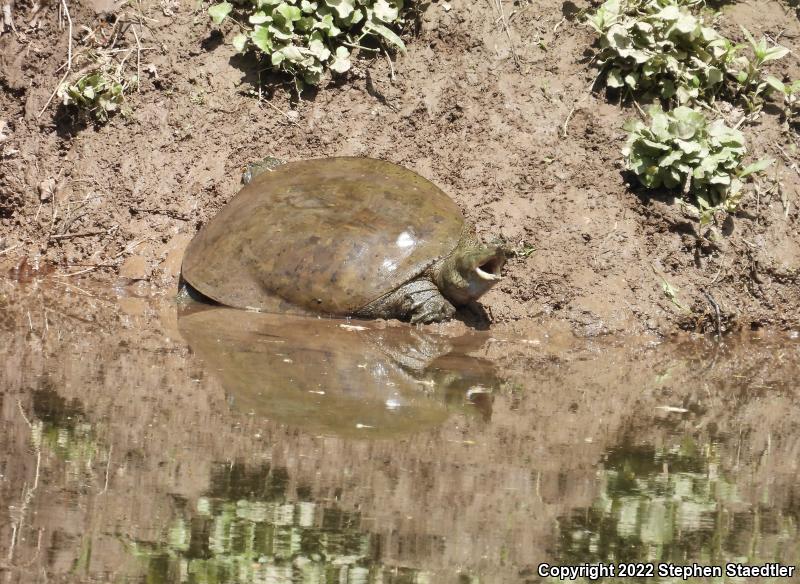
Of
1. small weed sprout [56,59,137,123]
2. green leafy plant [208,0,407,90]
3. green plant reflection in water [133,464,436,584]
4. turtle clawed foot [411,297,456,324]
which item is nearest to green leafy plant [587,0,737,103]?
green leafy plant [208,0,407,90]

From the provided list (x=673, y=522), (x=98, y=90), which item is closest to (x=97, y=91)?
(x=98, y=90)

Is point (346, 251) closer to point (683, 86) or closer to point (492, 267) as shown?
point (492, 267)

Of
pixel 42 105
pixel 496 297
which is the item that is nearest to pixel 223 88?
pixel 42 105

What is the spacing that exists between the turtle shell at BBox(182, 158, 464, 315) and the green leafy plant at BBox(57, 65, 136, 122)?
142 centimetres

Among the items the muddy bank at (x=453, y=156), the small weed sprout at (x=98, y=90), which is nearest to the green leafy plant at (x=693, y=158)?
the muddy bank at (x=453, y=156)

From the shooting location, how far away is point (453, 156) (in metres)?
7.59

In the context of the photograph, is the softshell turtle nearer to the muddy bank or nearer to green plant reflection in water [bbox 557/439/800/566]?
the muddy bank

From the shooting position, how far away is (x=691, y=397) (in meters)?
5.38

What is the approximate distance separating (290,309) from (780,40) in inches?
170

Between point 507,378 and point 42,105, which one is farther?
point 42,105

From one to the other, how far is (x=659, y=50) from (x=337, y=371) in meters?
3.64

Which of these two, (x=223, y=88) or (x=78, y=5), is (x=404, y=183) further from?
(x=78, y=5)

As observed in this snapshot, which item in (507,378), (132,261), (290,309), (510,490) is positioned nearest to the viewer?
(510,490)

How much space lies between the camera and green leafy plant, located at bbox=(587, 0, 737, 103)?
747 centimetres
